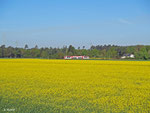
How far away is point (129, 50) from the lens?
146625mm

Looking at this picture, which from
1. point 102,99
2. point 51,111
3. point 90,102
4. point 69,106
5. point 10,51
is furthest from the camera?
point 10,51

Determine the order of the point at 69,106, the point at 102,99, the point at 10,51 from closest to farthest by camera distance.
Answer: the point at 69,106
the point at 102,99
the point at 10,51

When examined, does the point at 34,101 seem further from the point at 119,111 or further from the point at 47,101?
the point at 119,111

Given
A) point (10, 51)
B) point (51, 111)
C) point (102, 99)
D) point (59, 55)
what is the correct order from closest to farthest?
point (51, 111)
point (102, 99)
point (59, 55)
point (10, 51)

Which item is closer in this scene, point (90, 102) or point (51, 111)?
point (51, 111)

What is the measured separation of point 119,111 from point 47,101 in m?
3.38

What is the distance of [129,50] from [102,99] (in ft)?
468

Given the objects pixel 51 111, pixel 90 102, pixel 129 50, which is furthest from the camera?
pixel 129 50

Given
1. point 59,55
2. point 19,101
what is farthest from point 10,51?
point 19,101

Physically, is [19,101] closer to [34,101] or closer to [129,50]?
[34,101]

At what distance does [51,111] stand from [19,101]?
2239 millimetres

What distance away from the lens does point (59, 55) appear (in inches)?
4670

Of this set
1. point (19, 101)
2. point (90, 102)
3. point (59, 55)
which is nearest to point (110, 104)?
point (90, 102)

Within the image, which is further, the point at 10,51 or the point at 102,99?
the point at 10,51
